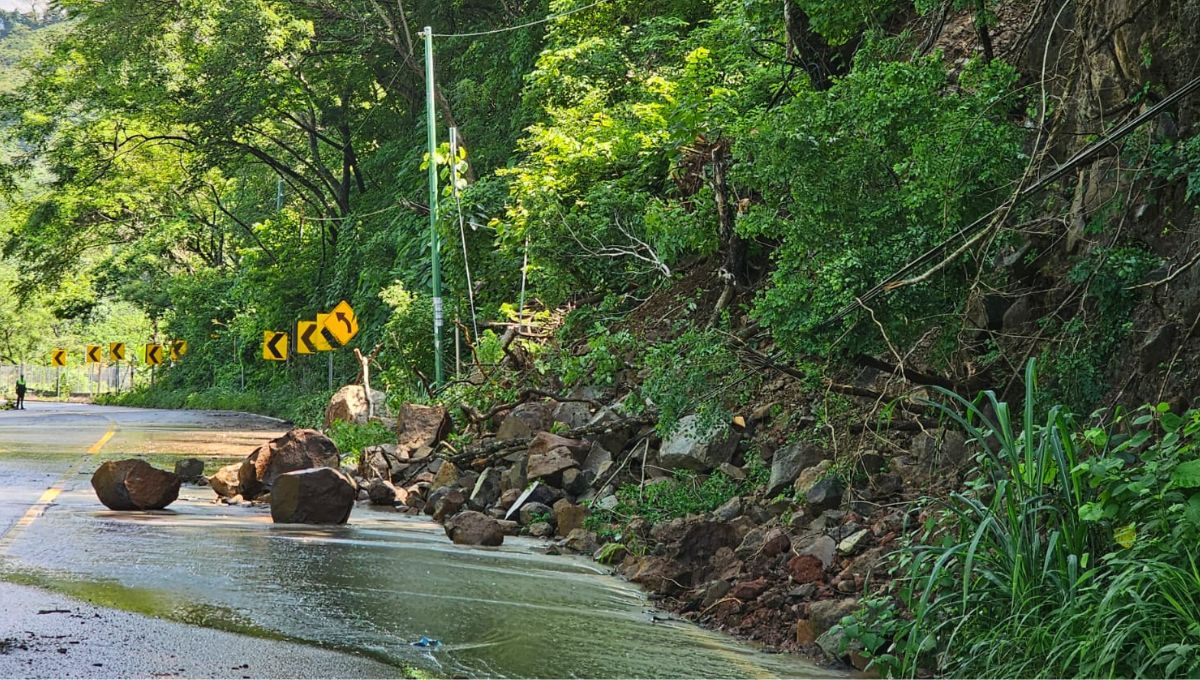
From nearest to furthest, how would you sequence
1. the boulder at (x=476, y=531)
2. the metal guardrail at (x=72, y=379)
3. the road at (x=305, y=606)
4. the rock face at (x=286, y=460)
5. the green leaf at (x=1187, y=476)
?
the green leaf at (x=1187, y=476) < the road at (x=305, y=606) < the boulder at (x=476, y=531) < the rock face at (x=286, y=460) < the metal guardrail at (x=72, y=379)

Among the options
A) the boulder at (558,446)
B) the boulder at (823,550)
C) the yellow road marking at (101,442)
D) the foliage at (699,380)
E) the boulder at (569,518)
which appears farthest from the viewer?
the yellow road marking at (101,442)

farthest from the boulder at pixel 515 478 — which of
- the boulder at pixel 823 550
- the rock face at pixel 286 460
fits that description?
the boulder at pixel 823 550

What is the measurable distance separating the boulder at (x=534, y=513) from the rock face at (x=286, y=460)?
8.25 ft

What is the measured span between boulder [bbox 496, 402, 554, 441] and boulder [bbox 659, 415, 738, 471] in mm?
3152

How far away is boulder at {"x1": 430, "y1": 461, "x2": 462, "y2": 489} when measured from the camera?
47.3 feet

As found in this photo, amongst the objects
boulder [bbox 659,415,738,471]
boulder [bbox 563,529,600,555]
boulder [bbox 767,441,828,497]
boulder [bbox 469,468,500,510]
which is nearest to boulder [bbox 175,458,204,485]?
boulder [bbox 469,468,500,510]

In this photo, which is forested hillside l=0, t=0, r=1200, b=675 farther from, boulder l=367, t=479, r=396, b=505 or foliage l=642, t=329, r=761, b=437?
boulder l=367, t=479, r=396, b=505

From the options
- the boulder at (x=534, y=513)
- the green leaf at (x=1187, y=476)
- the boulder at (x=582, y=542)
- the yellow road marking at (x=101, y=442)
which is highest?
the green leaf at (x=1187, y=476)

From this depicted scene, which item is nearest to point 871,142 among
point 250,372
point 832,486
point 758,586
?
point 832,486

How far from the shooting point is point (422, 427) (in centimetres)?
1659

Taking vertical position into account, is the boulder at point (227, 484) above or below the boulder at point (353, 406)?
below

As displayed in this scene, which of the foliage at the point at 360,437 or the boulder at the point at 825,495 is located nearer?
the boulder at the point at 825,495

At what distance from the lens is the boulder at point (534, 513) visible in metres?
12.2

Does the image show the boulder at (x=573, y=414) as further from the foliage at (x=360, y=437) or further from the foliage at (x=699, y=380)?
the foliage at (x=360, y=437)
